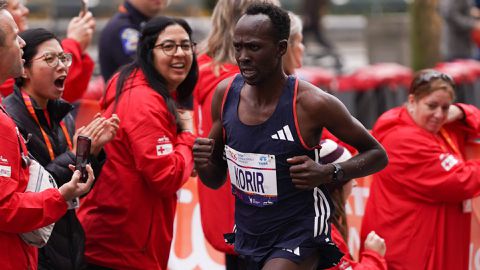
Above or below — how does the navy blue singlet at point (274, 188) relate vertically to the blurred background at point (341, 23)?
above

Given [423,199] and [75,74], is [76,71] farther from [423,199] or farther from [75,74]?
[423,199]

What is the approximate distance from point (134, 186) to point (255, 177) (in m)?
1.21

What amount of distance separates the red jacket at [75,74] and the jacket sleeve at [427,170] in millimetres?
2213

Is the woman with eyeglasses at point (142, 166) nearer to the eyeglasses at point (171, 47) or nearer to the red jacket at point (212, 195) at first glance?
the eyeglasses at point (171, 47)

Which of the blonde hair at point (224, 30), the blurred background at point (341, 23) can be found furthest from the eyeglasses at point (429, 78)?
the blurred background at point (341, 23)

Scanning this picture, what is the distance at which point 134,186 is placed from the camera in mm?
6332

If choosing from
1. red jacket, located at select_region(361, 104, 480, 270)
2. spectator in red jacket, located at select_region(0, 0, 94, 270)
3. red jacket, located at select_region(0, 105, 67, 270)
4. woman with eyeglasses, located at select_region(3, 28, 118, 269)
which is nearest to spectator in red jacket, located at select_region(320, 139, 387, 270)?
red jacket, located at select_region(361, 104, 480, 270)

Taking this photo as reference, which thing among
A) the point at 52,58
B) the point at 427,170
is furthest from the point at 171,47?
the point at 427,170

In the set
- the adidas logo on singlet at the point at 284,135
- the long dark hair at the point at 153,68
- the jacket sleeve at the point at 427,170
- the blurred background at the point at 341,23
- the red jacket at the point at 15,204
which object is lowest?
the blurred background at the point at 341,23

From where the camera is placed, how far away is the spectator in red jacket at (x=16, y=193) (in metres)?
5.05

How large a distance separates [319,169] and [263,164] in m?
0.31

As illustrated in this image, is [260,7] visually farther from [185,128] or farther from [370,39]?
[370,39]

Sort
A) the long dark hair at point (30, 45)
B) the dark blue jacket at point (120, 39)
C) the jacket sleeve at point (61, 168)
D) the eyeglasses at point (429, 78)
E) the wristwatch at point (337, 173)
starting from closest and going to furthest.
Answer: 1. the wristwatch at point (337, 173)
2. the jacket sleeve at point (61, 168)
3. the long dark hair at point (30, 45)
4. the eyeglasses at point (429, 78)
5. the dark blue jacket at point (120, 39)

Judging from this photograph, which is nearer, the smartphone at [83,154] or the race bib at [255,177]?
the race bib at [255,177]
